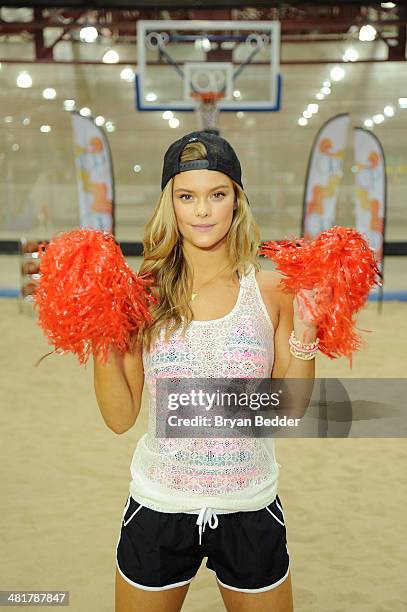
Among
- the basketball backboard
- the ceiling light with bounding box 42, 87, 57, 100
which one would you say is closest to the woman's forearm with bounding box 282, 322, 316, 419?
the basketball backboard

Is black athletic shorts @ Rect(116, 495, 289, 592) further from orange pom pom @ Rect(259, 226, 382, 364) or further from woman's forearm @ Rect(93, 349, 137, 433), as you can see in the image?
orange pom pom @ Rect(259, 226, 382, 364)

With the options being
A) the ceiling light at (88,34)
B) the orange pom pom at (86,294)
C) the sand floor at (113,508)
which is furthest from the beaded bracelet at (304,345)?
the ceiling light at (88,34)

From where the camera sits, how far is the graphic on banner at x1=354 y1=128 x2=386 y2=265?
24.1 ft

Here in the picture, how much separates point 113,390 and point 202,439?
0.64 ft

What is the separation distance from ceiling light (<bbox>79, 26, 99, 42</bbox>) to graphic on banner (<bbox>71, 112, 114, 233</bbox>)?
10.9 ft

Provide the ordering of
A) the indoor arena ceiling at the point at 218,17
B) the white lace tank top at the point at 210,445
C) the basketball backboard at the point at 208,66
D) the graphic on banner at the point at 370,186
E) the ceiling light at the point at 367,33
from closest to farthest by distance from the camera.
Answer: the white lace tank top at the point at 210,445 → the basketball backboard at the point at 208,66 → the graphic on banner at the point at 370,186 → the indoor arena ceiling at the point at 218,17 → the ceiling light at the point at 367,33

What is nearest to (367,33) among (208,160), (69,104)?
(69,104)

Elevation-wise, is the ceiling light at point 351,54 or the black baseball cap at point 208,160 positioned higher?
the ceiling light at point 351,54

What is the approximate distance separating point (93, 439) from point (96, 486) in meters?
0.60

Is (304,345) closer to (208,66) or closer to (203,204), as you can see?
(203,204)

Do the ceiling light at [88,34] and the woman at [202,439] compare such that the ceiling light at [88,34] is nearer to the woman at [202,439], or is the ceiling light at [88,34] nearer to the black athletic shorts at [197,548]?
the woman at [202,439]

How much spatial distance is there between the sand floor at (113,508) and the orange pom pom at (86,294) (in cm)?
147

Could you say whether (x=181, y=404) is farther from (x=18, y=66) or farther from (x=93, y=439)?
(x=18, y=66)

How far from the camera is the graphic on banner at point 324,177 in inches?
305
